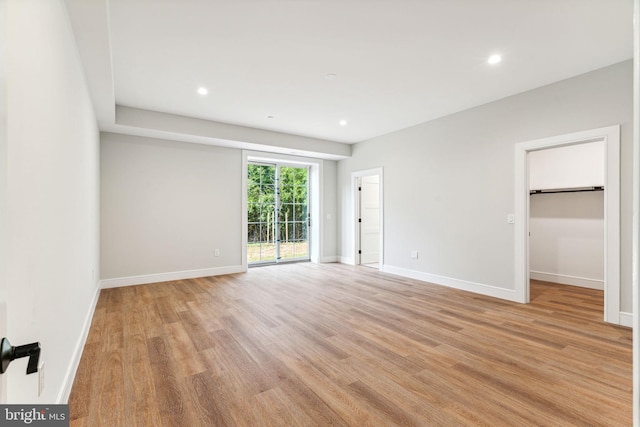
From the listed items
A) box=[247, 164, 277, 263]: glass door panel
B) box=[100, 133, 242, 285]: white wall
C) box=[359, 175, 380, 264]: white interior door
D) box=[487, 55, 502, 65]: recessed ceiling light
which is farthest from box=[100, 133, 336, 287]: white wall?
box=[487, 55, 502, 65]: recessed ceiling light

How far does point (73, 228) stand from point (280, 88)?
257 centimetres

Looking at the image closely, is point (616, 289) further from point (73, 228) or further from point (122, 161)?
point (122, 161)

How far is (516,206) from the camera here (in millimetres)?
3885

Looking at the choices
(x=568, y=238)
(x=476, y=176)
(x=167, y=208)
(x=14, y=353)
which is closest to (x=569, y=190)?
(x=568, y=238)

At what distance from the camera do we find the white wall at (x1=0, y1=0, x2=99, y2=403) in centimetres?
109

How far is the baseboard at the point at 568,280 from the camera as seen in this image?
14.9 feet

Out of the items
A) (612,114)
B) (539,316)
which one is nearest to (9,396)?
(539,316)

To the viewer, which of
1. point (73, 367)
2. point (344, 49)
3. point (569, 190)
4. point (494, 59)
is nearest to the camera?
point (73, 367)

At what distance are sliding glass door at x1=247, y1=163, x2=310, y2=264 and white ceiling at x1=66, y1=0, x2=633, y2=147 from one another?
2386 millimetres

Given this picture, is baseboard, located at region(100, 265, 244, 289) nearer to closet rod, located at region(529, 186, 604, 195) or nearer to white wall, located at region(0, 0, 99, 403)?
white wall, located at region(0, 0, 99, 403)

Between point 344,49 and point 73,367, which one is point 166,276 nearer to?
point 73,367

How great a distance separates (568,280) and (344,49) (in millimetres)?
5072

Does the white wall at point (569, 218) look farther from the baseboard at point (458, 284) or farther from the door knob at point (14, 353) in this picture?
the door knob at point (14, 353)

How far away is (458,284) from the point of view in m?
4.54
